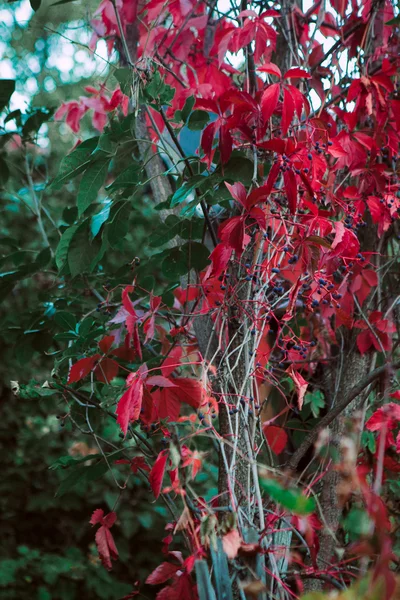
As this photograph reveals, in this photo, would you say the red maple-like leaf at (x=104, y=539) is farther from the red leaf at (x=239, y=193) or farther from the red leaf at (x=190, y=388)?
the red leaf at (x=239, y=193)

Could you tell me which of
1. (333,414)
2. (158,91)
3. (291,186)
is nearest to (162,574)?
(333,414)

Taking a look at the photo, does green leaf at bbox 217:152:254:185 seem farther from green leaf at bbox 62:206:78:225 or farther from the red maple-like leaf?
the red maple-like leaf

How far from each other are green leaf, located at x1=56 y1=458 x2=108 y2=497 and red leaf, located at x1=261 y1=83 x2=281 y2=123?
0.74 m

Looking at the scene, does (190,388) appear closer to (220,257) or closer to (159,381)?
(159,381)

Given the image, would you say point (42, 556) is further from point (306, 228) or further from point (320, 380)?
point (306, 228)

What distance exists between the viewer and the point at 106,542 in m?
1.21

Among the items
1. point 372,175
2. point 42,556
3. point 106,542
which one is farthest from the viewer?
point 42,556

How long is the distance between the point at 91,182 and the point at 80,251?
0.14m

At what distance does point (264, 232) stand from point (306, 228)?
98mm

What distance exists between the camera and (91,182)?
116 centimetres

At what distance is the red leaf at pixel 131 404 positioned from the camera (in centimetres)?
98

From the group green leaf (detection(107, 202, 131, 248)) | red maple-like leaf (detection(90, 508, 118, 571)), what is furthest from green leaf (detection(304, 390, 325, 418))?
green leaf (detection(107, 202, 131, 248))

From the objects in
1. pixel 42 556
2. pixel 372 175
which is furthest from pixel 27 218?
pixel 372 175

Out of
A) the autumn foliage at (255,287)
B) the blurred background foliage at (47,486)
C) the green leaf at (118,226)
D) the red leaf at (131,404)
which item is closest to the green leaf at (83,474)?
the autumn foliage at (255,287)
